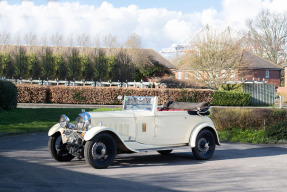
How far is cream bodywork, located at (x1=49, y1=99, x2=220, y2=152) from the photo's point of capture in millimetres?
8922

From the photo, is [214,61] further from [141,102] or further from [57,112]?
[141,102]

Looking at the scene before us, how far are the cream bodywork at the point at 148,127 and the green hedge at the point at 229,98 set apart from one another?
2901 centimetres

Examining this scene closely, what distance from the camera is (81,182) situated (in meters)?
7.24

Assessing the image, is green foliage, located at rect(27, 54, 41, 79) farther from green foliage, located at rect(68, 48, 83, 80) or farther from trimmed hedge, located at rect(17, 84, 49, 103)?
trimmed hedge, located at rect(17, 84, 49, 103)

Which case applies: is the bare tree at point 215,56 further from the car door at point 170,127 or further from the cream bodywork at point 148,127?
the car door at point 170,127

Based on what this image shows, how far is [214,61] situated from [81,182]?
38829 millimetres

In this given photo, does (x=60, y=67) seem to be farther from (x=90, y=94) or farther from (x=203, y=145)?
(x=203, y=145)

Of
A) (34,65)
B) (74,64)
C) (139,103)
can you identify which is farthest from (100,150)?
(34,65)

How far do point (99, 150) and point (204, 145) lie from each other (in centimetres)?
310

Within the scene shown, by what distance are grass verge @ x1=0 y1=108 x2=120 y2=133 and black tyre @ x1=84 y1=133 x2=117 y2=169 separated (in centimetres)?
787

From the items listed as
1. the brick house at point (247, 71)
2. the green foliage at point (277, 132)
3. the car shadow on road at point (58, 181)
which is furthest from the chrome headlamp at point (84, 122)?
the brick house at point (247, 71)

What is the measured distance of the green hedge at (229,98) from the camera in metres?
39.1

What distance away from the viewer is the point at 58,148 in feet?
30.6

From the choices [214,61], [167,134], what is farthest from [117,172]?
[214,61]
